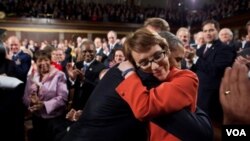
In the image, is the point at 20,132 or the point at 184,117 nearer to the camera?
the point at 184,117

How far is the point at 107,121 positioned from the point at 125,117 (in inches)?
3.3

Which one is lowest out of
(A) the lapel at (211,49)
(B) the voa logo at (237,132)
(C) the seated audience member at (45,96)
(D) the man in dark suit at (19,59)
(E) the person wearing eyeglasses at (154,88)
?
(C) the seated audience member at (45,96)

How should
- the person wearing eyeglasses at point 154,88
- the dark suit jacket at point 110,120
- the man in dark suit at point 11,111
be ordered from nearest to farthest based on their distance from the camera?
the person wearing eyeglasses at point 154,88
the dark suit jacket at point 110,120
the man in dark suit at point 11,111

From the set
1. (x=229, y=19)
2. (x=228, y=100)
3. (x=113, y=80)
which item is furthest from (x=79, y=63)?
(x=229, y=19)

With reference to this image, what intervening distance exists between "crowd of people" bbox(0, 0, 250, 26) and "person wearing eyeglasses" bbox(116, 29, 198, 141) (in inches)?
533

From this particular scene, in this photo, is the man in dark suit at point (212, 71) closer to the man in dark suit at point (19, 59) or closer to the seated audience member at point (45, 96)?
the seated audience member at point (45, 96)

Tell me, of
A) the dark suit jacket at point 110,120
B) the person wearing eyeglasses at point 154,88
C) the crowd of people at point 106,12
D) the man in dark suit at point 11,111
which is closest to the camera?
the person wearing eyeglasses at point 154,88

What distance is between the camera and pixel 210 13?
54.1 feet

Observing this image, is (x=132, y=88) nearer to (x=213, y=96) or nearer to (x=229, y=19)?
(x=213, y=96)

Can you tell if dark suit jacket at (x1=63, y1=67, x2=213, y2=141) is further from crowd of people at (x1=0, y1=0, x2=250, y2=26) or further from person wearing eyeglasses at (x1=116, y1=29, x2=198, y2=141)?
crowd of people at (x1=0, y1=0, x2=250, y2=26)

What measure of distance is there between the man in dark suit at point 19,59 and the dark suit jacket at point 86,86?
0.64 m

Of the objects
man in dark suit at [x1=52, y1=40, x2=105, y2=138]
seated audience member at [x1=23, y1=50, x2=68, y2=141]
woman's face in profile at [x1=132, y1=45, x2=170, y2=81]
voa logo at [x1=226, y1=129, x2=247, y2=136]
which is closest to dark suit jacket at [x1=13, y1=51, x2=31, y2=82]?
seated audience member at [x1=23, y1=50, x2=68, y2=141]

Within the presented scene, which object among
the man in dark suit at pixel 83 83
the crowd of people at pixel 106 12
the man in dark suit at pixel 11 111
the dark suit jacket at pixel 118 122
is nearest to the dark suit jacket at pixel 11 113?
the man in dark suit at pixel 11 111

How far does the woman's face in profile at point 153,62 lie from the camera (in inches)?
63.3
